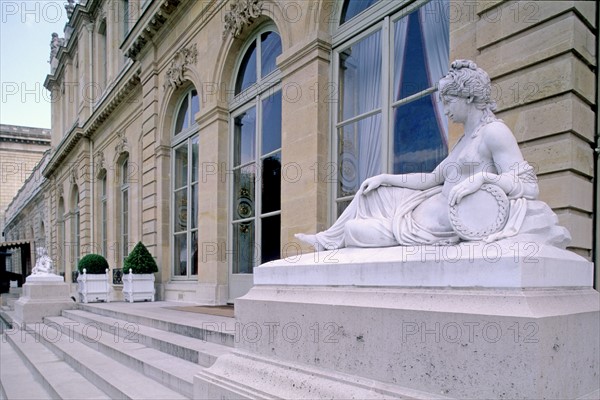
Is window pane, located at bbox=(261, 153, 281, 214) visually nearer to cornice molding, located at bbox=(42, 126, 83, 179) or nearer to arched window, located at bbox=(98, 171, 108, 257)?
arched window, located at bbox=(98, 171, 108, 257)

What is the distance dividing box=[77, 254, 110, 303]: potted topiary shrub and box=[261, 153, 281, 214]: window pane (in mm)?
7515

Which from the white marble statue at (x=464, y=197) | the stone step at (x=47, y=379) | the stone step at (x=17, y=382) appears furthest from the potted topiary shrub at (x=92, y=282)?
the white marble statue at (x=464, y=197)

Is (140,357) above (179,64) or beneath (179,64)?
beneath

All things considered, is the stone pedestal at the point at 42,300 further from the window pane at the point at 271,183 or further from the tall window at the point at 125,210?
the window pane at the point at 271,183

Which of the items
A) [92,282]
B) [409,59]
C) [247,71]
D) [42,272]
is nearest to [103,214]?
[42,272]

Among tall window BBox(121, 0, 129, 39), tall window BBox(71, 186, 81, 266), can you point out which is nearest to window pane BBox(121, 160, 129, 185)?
tall window BBox(121, 0, 129, 39)

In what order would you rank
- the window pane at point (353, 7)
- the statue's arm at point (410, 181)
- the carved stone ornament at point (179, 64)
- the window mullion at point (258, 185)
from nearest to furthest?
1. the statue's arm at point (410, 181)
2. the window pane at point (353, 7)
3. the window mullion at point (258, 185)
4. the carved stone ornament at point (179, 64)

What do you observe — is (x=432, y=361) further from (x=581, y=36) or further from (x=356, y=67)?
(x=356, y=67)

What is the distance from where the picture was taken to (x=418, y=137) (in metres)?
6.41

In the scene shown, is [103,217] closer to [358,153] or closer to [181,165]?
[181,165]

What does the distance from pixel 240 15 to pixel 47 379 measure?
8448mm

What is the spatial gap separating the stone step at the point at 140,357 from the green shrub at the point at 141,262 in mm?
3134

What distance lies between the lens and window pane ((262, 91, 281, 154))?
957 centimetres

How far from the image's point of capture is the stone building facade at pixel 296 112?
15.1 ft
